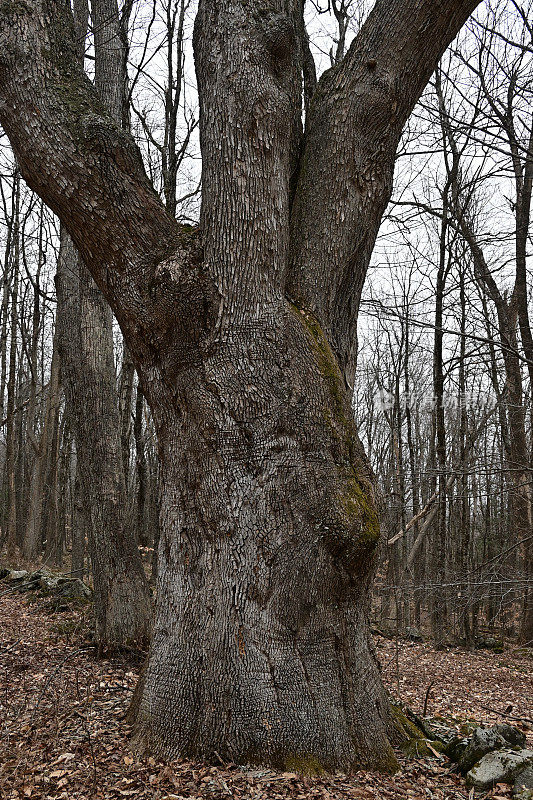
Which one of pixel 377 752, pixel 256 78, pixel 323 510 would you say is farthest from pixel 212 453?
pixel 256 78

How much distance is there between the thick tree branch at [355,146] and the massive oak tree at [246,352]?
0.04 ft

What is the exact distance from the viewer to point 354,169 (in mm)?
3686

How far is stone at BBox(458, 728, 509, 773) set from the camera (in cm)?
331

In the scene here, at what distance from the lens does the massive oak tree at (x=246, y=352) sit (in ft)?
10.3

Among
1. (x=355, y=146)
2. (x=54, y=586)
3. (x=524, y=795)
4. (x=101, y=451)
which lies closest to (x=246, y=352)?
(x=355, y=146)

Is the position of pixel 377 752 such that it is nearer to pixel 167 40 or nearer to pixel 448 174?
pixel 167 40

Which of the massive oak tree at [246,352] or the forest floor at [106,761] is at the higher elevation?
the massive oak tree at [246,352]

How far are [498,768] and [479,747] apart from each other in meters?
0.17

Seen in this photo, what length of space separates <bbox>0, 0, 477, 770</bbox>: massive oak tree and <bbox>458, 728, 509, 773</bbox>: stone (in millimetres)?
484

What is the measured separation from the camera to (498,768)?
10.3 ft

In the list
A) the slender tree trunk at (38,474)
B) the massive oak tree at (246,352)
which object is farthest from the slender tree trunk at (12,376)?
the massive oak tree at (246,352)

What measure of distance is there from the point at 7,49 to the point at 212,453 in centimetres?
265

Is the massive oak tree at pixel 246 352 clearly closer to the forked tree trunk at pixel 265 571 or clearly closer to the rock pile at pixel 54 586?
the forked tree trunk at pixel 265 571

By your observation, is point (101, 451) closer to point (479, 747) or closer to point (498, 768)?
point (479, 747)
